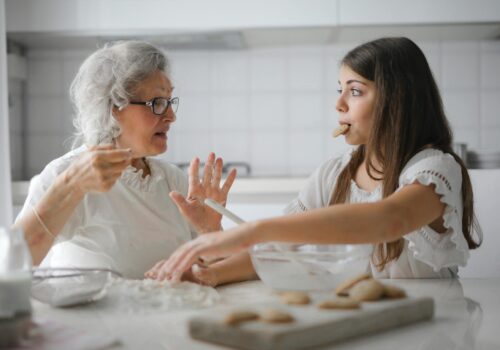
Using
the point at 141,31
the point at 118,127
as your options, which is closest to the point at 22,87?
the point at 141,31

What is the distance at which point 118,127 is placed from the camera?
185 cm

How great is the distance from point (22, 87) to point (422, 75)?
2.76m

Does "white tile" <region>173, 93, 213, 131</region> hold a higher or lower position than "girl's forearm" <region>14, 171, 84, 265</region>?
higher

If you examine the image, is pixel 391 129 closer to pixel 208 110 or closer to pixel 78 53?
pixel 208 110

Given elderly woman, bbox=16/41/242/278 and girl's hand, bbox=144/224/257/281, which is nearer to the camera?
girl's hand, bbox=144/224/257/281

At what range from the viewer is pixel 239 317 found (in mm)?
813

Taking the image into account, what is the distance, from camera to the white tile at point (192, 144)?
12.5 ft

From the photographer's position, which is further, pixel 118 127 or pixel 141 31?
pixel 141 31

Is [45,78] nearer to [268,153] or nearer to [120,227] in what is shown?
[268,153]

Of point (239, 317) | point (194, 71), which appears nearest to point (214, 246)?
point (239, 317)

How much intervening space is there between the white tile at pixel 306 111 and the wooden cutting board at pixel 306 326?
2888 mm

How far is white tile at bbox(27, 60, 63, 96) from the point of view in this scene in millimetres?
3771

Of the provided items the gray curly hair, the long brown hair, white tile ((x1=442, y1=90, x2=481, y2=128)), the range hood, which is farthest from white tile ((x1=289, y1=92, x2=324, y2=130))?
the long brown hair

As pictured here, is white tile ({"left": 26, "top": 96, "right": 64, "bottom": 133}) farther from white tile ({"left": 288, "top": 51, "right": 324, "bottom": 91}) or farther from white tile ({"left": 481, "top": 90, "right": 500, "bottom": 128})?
white tile ({"left": 481, "top": 90, "right": 500, "bottom": 128})
